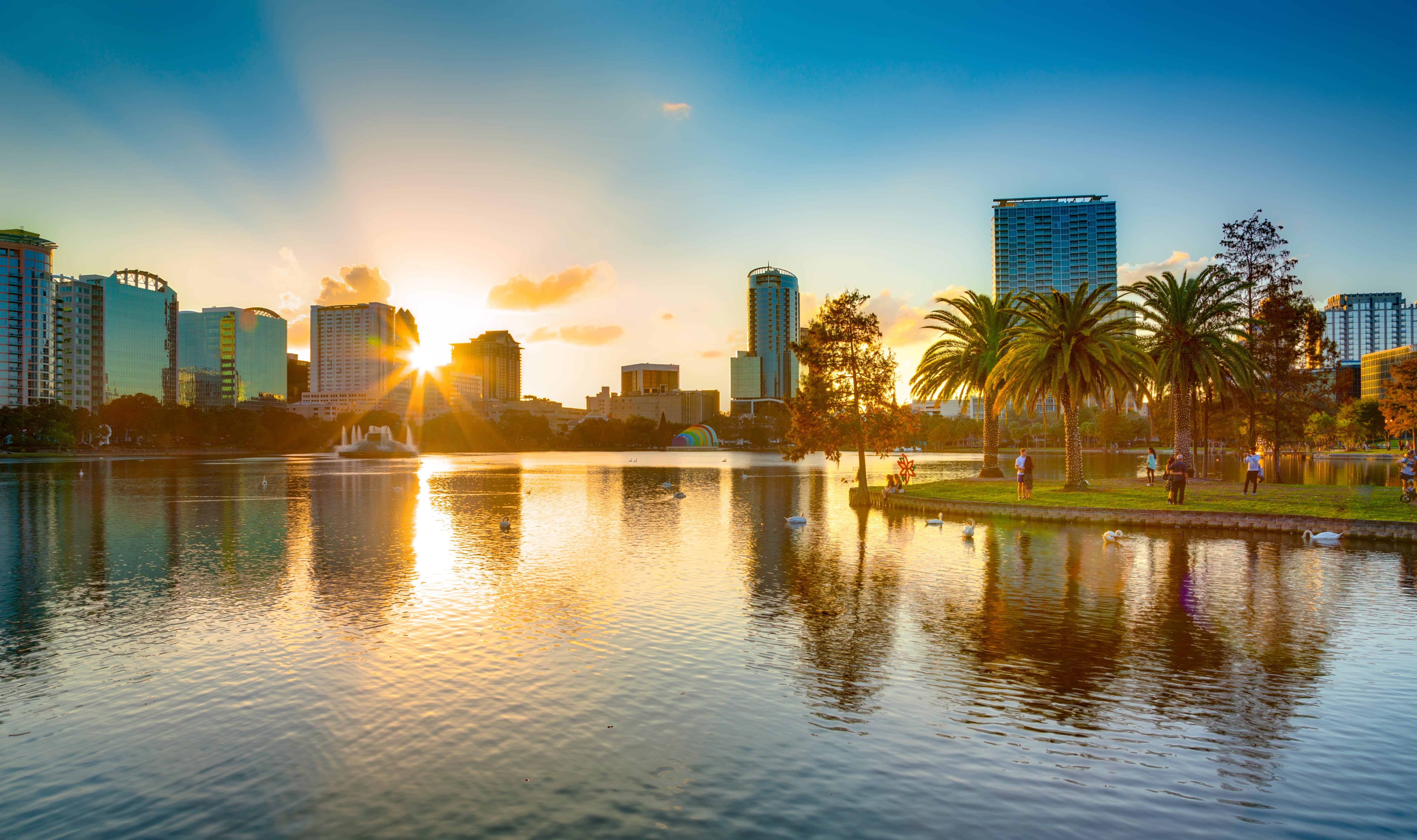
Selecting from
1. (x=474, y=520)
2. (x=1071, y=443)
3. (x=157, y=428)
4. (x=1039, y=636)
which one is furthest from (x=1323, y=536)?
(x=157, y=428)

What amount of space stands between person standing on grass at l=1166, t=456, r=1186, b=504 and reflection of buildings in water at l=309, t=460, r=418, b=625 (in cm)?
3057

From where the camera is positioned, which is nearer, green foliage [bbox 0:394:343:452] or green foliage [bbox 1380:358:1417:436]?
green foliage [bbox 1380:358:1417:436]

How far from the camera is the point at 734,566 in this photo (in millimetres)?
22797

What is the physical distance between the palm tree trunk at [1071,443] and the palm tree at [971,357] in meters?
7.23

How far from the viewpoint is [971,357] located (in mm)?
50156

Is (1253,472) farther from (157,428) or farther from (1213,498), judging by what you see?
(157,428)

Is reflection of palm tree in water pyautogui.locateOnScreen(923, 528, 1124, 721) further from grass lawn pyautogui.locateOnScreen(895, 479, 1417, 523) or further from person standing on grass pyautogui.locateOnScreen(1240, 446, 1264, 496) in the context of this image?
person standing on grass pyautogui.locateOnScreen(1240, 446, 1264, 496)

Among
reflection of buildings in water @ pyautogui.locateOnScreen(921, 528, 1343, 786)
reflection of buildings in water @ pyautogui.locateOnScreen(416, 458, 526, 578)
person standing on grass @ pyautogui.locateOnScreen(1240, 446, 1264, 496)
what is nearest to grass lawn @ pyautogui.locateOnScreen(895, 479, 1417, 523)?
person standing on grass @ pyautogui.locateOnScreen(1240, 446, 1264, 496)

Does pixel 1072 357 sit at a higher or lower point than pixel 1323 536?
higher

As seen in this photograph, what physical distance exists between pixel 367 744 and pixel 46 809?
3153mm

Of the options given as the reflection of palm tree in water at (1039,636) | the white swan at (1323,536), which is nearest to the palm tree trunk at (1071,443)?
the white swan at (1323,536)

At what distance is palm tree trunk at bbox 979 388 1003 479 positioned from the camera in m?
50.0

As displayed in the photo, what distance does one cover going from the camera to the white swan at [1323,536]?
25500 mm

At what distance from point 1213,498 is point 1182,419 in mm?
10148
